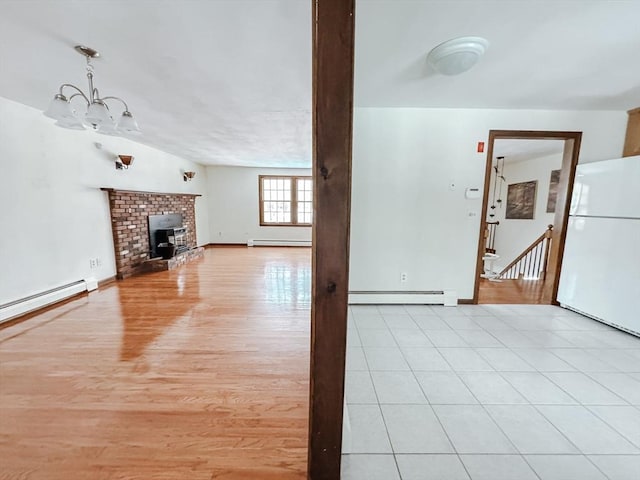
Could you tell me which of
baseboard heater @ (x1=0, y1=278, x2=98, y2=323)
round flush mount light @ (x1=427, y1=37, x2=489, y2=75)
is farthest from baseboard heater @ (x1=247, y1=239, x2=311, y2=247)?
round flush mount light @ (x1=427, y1=37, x2=489, y2=75)

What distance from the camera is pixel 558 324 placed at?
2.58m

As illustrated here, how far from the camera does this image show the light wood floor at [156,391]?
1.20 m

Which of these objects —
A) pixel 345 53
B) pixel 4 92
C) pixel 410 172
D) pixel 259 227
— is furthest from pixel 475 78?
pixel 259 227

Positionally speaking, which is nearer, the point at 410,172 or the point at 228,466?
the point at 228,466

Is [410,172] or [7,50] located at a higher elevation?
[7,50]

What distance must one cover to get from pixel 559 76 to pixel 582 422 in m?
2.45

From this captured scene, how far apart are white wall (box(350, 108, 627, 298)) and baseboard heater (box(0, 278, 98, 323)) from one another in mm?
3436

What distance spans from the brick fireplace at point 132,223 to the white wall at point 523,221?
738 centimetres

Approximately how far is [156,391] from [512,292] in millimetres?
4248

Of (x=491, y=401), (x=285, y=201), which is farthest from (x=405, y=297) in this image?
(x=285, y=201)

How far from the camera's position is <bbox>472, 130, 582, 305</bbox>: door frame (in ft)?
9.26

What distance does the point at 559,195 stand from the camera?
120 inches

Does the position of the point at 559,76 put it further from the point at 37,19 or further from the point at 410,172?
the point at 37,19

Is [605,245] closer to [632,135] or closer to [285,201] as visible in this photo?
[632,135]
